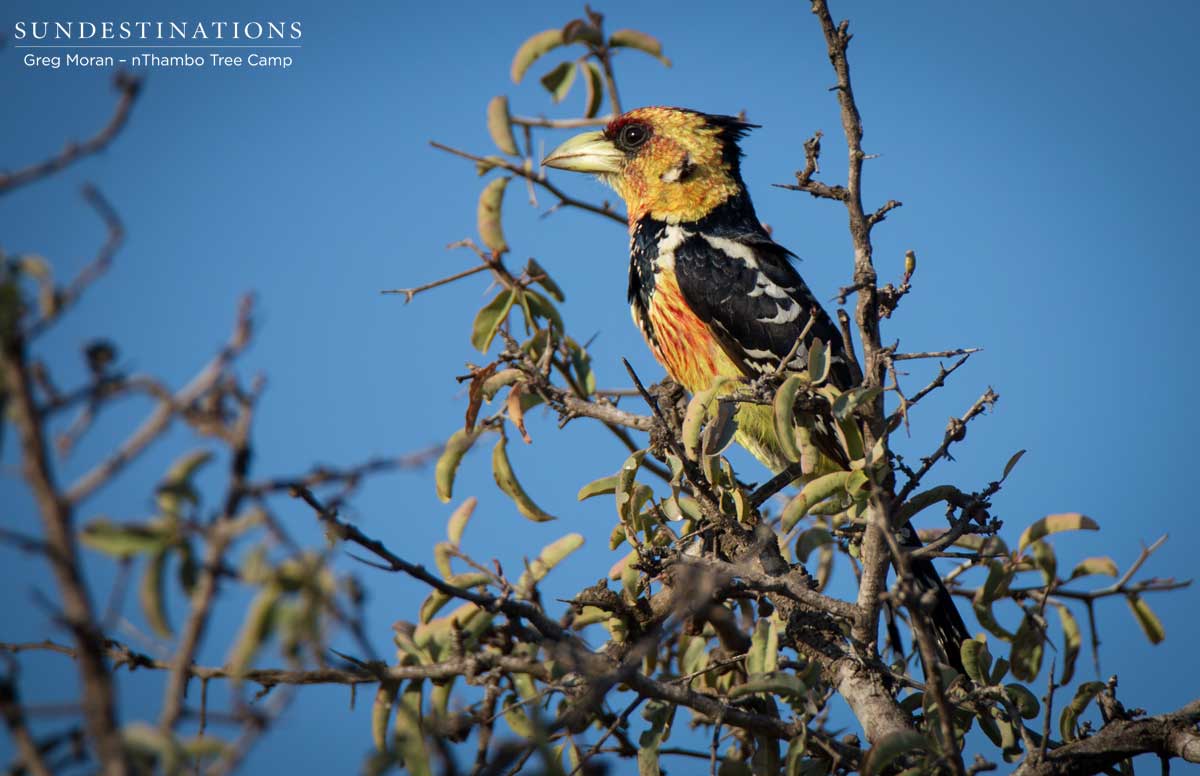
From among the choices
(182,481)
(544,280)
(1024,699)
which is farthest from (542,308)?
(182,481)

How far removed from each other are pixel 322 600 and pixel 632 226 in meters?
3.80

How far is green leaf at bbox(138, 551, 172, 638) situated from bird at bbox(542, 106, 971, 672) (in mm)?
2766

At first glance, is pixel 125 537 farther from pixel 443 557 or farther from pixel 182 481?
pixel 443 557

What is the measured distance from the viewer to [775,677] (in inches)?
82.7

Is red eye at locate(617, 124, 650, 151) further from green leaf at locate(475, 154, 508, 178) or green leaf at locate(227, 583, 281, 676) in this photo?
green leaf at locate(227, 583, 281, 676)

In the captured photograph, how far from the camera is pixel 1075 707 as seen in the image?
7.93 feet

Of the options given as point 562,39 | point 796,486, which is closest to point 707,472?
point 796,486

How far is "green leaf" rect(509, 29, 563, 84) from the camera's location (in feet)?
9.68

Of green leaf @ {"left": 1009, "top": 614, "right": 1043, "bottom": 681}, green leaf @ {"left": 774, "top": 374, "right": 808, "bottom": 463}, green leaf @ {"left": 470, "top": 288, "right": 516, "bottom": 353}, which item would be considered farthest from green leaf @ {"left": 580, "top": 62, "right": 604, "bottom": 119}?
green leaf @ {"left": 1009, "top": 614, "right": 1043, "bottom": 681}

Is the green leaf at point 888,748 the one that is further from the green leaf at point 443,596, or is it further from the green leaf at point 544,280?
the green leaf at point 544,280

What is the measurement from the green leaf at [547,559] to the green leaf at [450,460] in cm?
53

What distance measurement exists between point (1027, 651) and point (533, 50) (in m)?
2.12

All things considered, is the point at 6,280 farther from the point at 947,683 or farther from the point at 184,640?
the point at 947,683

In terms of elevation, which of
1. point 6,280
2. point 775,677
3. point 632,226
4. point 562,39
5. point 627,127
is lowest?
point 775,677
